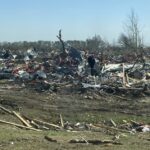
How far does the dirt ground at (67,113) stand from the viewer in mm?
11758

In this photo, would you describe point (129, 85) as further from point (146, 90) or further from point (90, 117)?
point (90, 117)

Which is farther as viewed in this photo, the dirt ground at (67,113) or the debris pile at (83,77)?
the debris pile at (83,77)

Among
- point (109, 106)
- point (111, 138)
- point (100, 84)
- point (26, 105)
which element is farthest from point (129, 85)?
point (111, 138)

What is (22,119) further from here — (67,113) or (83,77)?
(83,77)

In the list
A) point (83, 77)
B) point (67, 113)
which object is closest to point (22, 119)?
point (67, 113)

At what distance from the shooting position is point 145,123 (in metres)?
17.0

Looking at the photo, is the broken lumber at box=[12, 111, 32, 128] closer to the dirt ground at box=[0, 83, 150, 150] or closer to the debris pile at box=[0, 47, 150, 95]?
the dirt ground at box=[0, 83, 150, 150]

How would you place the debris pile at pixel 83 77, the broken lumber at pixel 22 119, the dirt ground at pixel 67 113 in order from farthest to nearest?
the debris pile at pixel 83 77
the broken lumber at pixel 22 119
the dirt ground at pixel 67 113

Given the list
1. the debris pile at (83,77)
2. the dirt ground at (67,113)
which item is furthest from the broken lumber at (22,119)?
the debris pile at (83,77)

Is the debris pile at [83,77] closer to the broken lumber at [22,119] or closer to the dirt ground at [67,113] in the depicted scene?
the dirt ground at [67,113]

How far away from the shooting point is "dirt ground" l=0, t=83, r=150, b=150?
1176 cm

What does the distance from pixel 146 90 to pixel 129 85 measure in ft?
5.41

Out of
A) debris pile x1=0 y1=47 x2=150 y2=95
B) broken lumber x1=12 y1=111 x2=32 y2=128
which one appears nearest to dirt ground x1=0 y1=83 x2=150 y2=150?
broken lumber x1=12 y1=111 x2=32 y2=128

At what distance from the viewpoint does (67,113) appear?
1822 centimetres
